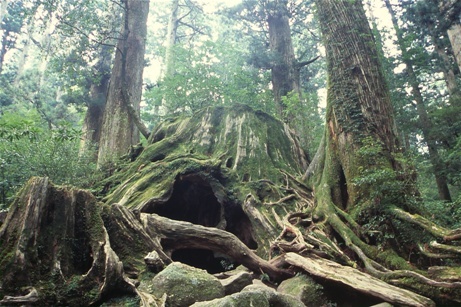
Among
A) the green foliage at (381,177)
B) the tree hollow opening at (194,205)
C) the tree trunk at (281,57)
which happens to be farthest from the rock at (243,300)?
the tree trunk at (281,57)

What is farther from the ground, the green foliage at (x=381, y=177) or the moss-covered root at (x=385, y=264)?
the green foliage at (x=381, y=177)

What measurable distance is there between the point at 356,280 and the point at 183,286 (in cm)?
172

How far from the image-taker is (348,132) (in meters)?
5.93

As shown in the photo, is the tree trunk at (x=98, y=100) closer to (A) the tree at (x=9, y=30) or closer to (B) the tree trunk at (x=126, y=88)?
(B) the tree trunk at (x=126, y=88)

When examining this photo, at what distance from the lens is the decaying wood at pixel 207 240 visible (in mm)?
4453

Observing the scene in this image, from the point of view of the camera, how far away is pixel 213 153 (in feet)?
25.4

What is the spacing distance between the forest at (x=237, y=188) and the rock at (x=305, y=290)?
23mm

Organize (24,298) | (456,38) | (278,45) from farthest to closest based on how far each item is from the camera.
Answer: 1. (278,45)
2. (456,38)
3. (24,298)

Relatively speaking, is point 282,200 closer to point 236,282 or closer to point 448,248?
point 236,282

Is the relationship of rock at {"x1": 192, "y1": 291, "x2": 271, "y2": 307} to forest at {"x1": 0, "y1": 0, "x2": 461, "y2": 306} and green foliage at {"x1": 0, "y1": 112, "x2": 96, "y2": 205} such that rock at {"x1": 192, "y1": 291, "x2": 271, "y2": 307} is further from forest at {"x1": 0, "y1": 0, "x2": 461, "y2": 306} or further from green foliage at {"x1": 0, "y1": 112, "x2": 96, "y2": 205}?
green foliage at {"x1": 0, "y1": 112, "x2": 96, "y2": 205}

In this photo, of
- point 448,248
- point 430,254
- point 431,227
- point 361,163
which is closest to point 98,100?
point 361,163

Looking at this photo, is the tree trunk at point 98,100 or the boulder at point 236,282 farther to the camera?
the tree trunk at point 98,100

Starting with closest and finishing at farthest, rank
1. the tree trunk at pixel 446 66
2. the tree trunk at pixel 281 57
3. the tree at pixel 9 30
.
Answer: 1. the tree trunk at pixel 446 66
2. the tree trunk at pixel 281 57
3. the tree at pixel 9 30

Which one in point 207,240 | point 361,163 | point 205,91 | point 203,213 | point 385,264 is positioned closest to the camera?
point 385,264
